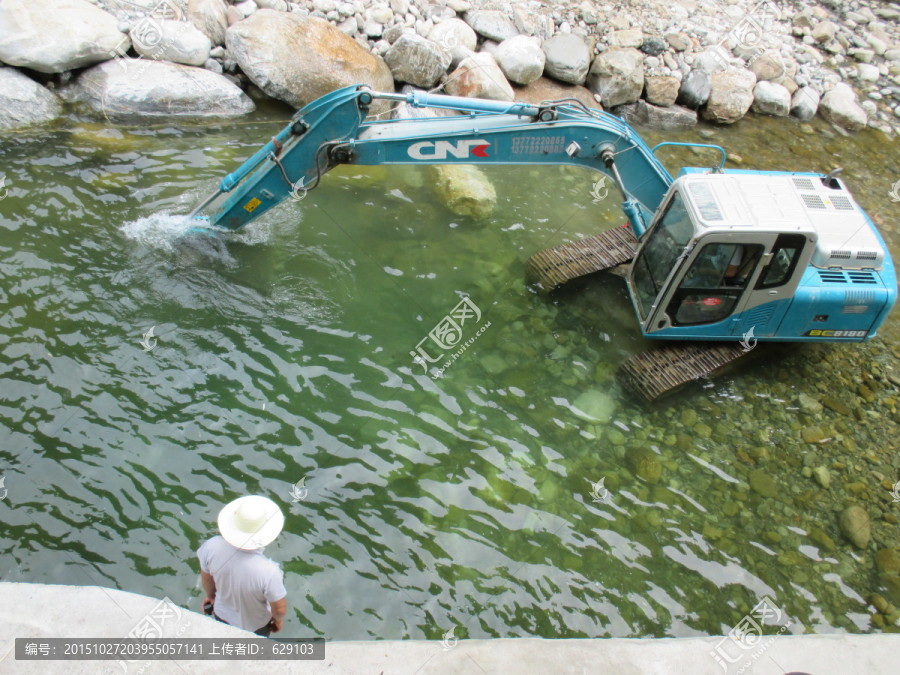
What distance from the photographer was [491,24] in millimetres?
10398

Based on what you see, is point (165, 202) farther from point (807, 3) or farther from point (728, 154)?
point (807, 3)

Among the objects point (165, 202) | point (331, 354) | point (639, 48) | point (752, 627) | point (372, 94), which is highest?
point (372, 94)

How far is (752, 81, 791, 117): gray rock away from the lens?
11.1 meters

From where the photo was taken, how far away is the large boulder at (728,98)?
10672mm

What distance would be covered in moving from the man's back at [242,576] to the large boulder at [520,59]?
8329 millimetres

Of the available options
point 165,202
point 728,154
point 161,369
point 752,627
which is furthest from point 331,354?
point 728,154

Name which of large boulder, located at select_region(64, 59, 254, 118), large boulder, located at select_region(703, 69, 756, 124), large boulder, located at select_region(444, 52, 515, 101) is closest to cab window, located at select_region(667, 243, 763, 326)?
large boulder, located at select_region(444, 52, 515, 101)

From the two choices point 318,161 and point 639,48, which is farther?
point 639,48

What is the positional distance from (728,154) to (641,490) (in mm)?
6585

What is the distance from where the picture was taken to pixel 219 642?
12.4 feet
